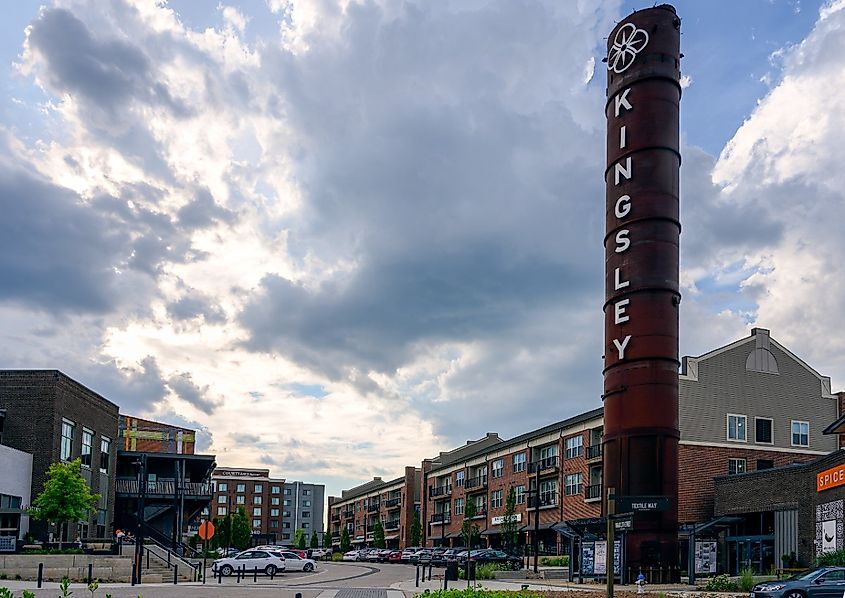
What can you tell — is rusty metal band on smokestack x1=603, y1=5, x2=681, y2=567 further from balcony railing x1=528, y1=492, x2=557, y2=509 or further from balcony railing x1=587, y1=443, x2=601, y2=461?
balcony railing x1=528, y1=492, x2=557, y2=509

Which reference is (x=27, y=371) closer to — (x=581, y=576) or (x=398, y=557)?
(x=581, y=576)

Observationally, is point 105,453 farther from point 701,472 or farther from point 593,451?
point 701,472

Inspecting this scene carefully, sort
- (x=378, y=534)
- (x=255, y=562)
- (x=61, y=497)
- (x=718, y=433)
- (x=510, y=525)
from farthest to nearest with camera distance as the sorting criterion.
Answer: (x=378, y=534) → (x=510, y=525) → (x=718, y=433) → (x=255, y=562) → (x=61, y=497)

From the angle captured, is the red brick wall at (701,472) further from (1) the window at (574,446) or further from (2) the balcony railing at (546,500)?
(2) the balcony railing at (546,500)

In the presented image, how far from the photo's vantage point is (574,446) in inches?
2844

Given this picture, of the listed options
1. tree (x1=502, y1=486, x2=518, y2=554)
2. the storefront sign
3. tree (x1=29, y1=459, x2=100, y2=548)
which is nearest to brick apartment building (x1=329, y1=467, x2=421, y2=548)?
the storefront sign

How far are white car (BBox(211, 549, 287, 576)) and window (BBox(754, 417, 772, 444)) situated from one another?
31846 millimetres

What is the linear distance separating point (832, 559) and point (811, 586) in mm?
11527

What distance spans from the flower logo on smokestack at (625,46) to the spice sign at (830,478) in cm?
2281

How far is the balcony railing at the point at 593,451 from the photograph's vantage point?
222 feet

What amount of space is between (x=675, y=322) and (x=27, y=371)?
115 ft

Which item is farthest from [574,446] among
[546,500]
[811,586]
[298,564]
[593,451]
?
[811,586]

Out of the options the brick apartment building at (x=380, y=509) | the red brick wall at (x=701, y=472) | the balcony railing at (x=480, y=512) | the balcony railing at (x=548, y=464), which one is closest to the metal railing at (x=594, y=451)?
the balcony railing at (x=548, y=464)

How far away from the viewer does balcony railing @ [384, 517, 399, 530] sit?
131m
